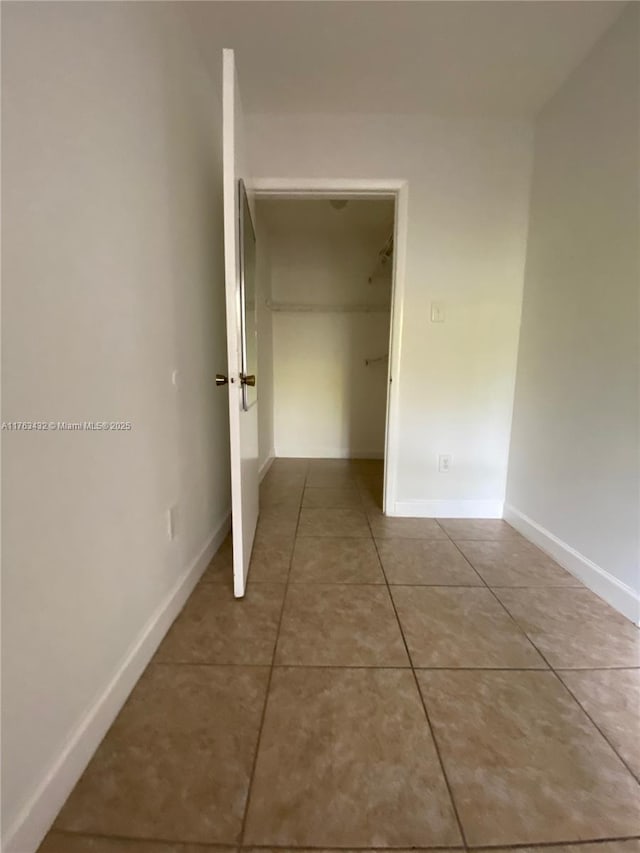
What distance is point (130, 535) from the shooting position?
105 centimetres

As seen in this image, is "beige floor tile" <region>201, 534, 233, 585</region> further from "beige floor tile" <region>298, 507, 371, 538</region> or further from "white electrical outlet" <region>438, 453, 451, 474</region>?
"white electrical outlet" <region>438, 453, 451, 474</region>

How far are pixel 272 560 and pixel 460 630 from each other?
894 millimetres

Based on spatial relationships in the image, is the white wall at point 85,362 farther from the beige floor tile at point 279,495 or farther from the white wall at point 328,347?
the white wall at point 328,347

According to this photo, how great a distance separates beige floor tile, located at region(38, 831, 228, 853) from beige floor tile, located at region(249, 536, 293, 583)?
90cm

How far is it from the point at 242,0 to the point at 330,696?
249 cm

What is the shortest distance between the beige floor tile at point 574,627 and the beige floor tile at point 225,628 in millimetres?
972

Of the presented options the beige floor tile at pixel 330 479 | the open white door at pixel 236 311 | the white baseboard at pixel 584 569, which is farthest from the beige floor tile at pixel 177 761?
the beige floor tile at pixel 330 479

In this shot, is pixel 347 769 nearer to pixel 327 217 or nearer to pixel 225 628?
pixel 225 628

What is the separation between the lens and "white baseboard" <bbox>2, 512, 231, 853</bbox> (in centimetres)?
67

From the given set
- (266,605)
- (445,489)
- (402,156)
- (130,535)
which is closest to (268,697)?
(266,605)

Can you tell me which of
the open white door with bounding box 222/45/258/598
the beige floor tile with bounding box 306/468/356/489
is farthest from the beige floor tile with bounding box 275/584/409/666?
the beige floor tile with bounding box 306/468/356/489

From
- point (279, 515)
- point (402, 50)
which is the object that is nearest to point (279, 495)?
point (279, 515)

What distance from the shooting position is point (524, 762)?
859 mm

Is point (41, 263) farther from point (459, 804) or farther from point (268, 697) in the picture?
point (459, 804)
